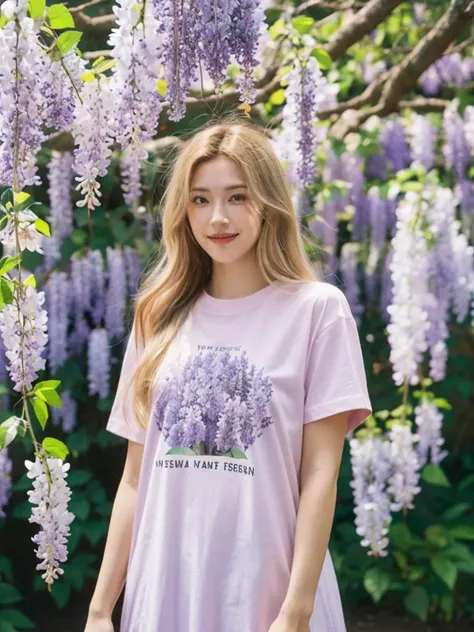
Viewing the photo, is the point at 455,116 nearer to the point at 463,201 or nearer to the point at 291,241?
the point at 463,201

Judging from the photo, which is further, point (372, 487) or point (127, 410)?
point (372, 487)

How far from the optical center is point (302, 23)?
2740 millimetres

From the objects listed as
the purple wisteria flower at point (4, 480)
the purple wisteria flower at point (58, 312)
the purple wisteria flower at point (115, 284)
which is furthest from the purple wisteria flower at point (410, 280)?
the purple wisteria flower at point (4, 480)

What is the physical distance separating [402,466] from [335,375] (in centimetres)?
195

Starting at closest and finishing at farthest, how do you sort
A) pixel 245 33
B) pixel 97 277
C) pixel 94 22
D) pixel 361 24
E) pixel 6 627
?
1. pixel 245 33
2. pixel 94 22
3. pixel 361 24
4. pixel 6 627
5. pixel 97 277

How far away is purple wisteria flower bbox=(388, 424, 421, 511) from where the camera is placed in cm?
336

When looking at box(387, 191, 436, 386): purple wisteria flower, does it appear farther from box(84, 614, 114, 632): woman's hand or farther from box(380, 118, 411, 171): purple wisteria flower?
box(84, 614, 114, 632): woman's hand

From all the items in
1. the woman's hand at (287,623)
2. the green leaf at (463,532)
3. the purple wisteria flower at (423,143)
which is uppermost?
the purple wisteria flower at (423,143)

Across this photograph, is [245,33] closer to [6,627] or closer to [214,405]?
[214,405]

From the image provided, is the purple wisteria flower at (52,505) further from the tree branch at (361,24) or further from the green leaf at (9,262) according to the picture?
the tree branch at (361,24)

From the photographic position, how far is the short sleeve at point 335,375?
4.90 feet

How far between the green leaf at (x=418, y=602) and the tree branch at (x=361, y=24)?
187 centimetres

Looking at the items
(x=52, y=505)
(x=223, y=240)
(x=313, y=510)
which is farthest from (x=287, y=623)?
(x=223, y=240)

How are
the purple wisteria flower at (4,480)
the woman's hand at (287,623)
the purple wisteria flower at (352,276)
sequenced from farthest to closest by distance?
the purple wisteria flower at (352,276), the purple wisteria flower at (4,480), the woman's hand at (287,623)
